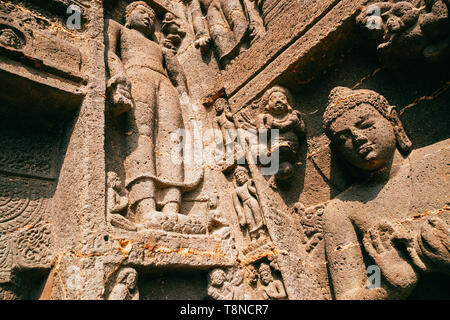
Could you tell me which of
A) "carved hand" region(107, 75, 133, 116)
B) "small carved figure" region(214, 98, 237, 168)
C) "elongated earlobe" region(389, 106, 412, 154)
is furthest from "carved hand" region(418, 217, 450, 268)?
"carved hand" region(107, 75, 133, 116)

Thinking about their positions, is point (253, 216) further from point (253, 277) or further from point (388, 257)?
point (388, 257)

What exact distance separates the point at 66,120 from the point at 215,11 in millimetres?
2963

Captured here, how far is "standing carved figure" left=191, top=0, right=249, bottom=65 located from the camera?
4520 mm

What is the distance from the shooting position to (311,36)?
3.23 metres

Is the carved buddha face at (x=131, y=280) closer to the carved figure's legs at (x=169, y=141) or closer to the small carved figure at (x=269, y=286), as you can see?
the carved figure's legs at (x=169, y=141)

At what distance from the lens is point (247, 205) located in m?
3.31

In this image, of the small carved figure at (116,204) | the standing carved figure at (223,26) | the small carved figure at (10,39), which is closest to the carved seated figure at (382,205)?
the small carved figure at (116,204)

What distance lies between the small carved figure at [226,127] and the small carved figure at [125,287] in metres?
1.59

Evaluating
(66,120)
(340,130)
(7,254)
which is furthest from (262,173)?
(7,254)

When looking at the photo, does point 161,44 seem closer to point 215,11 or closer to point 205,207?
point 215,11

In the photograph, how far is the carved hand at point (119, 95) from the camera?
10.5 ft

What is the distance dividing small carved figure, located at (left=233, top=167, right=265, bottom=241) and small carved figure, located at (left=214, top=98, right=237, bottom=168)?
0.23m

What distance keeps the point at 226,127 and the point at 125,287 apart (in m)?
2.05

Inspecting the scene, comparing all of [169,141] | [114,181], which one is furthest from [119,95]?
[114,181]
